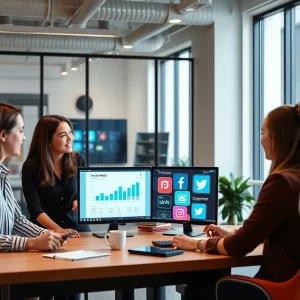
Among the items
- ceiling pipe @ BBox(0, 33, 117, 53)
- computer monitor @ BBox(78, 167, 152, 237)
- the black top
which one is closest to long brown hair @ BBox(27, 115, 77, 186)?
the black top

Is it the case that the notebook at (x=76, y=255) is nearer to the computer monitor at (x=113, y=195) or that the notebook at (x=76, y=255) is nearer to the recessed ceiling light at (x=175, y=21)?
the computer monitor at (x=113, y=195)

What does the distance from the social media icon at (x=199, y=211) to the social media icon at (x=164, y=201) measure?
5.5 inches

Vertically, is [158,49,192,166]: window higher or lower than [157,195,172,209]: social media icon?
higher

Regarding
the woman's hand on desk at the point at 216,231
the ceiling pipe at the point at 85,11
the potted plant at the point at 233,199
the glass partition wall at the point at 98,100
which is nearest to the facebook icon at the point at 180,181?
the woman's hand on desk at the point at 216,231

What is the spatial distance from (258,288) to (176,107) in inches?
265

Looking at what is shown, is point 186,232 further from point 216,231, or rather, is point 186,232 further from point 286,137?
point 286,137

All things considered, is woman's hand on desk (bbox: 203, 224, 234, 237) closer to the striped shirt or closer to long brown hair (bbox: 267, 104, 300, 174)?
long brown hair (bbox: 267, 104, 300, 174)

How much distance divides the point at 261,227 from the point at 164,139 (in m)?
6.27

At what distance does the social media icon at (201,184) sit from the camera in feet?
10.9

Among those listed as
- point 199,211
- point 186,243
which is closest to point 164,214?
point 199,211

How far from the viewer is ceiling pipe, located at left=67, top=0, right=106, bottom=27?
580 centimetres

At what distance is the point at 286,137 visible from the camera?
2537 mm

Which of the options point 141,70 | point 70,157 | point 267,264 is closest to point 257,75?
point 141,70

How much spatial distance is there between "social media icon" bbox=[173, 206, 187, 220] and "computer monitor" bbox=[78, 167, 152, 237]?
15 centimetres
